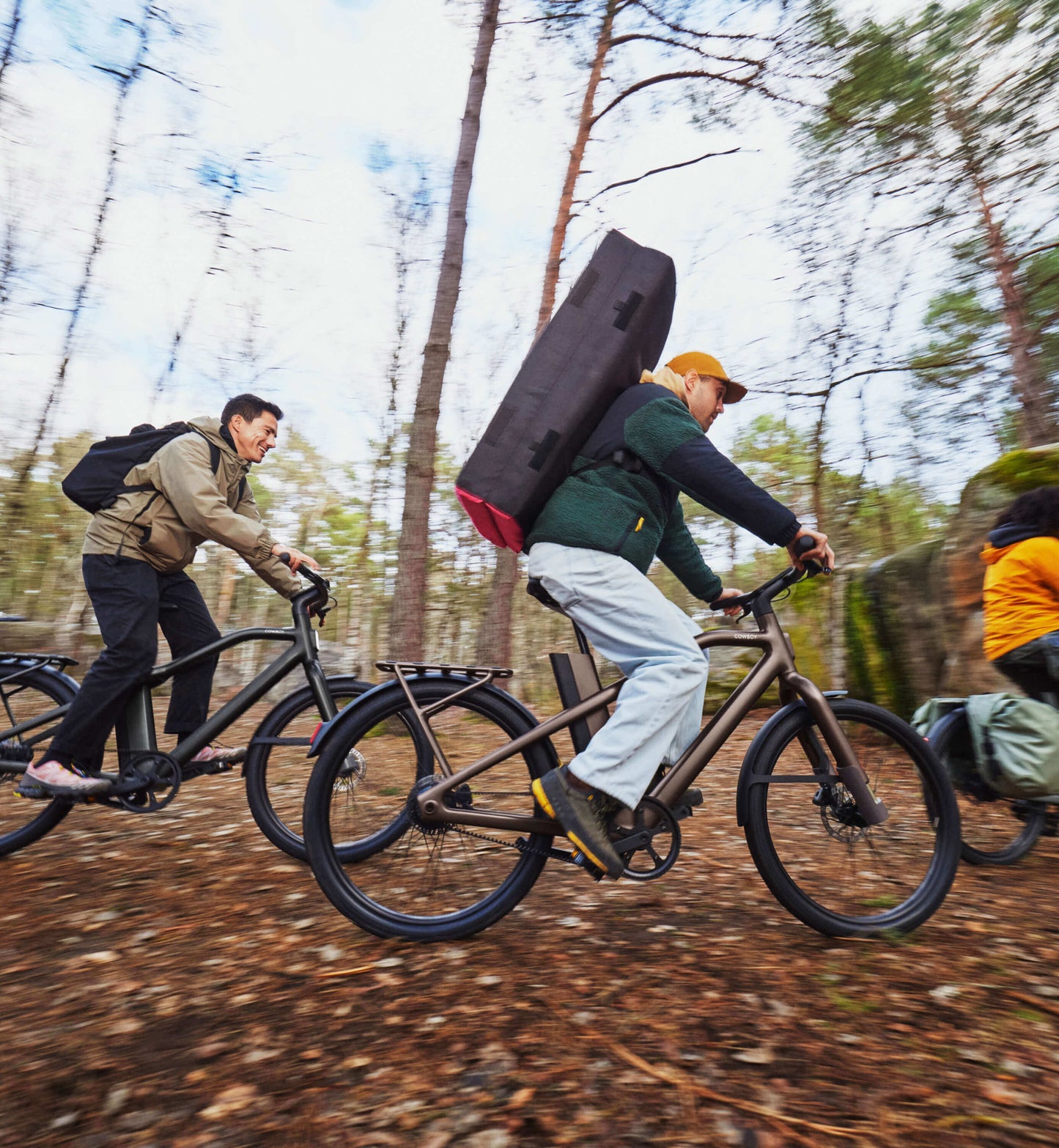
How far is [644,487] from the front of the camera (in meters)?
2.62

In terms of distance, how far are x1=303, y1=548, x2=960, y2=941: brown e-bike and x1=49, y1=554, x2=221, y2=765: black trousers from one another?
4.09 feet

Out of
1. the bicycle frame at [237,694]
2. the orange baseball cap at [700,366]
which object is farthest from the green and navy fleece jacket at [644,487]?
the bicycle frame at [237,694]

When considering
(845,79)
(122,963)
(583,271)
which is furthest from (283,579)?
(845,79)

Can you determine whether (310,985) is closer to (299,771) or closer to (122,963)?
(122,963)

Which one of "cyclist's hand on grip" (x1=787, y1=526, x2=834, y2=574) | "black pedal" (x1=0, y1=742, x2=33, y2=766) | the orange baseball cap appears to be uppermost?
the orange baseball cap

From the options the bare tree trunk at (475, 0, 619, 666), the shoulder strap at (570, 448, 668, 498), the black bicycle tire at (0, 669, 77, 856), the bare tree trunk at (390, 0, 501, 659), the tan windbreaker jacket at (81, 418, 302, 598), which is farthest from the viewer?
the bare tree trunk at (475, 0, 619, 666)

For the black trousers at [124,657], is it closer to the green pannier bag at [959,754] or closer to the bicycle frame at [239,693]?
the bicycle frame at [239,693]

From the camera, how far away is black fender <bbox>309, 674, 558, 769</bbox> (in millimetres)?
2648

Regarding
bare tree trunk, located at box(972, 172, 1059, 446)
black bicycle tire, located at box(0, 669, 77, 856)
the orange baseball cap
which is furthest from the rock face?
black bicycle tire, located at box(0, 669, 77, 856)

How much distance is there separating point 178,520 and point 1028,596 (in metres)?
3.97

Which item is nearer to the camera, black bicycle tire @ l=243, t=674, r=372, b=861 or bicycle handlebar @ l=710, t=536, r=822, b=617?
bicycle handlebar @ l=710, t=536, r=822, b=617

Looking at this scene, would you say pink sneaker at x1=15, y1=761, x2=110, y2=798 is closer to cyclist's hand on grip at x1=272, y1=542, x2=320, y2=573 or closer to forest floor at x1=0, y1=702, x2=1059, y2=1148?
forest floor at x1=0, y1=702, x2=1059, y2=1148

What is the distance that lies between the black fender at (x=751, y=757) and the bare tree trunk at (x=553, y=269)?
5.94 metres

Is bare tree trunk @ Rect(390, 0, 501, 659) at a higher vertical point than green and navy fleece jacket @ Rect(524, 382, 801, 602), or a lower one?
higher
